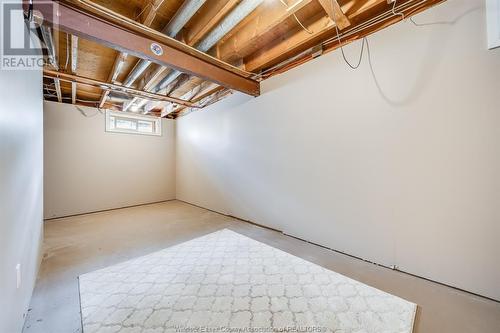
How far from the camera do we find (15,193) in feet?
4.33

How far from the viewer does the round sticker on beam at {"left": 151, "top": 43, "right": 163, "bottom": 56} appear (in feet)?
7.34

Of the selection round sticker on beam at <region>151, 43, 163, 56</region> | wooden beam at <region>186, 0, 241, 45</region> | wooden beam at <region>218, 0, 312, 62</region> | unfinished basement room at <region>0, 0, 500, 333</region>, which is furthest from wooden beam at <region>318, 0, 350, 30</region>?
round sticker on beam at <region>151, 43, 163, 56</region>

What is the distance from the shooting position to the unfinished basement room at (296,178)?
4.77 ft

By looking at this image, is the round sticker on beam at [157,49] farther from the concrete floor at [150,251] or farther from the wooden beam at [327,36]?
the concrete floor at [150,251]

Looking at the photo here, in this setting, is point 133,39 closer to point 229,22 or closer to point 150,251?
point 229,22

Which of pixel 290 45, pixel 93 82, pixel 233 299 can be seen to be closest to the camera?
pixel 233 299

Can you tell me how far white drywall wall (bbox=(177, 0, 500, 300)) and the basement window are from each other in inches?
150

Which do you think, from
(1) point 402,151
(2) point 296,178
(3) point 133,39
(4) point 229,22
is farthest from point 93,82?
(1) point 402,151

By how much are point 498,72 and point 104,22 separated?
3.50 metres

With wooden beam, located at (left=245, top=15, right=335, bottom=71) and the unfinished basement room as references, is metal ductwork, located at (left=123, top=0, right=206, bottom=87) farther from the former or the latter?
wooden beam, located at (left=245, top=15, right=335, bottom=71)

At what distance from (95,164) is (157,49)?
3.86m

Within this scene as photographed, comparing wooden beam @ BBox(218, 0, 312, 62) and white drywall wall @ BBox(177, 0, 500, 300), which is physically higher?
wooden beam @ BBox(218, 0, 312, 62)

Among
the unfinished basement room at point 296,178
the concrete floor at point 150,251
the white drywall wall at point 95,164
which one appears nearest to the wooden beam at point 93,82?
the unfinished basement room at point 296,178

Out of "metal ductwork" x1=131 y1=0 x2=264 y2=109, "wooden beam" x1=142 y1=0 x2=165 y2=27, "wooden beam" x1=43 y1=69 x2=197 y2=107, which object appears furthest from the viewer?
"wooden beam" x1=43 y1=69 x2=197 y2=107
